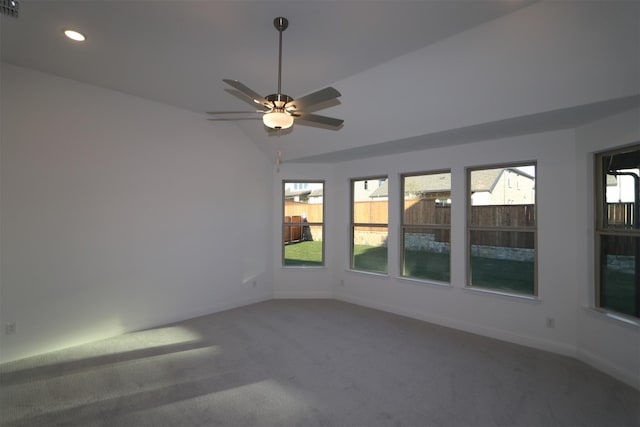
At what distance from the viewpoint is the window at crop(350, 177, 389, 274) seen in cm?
561

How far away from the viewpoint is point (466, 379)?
3111 mm

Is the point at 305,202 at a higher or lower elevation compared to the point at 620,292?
higher

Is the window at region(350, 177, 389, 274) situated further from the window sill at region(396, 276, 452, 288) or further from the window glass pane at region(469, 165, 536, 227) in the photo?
the window glass pane at region(469, 165, 536, 227)

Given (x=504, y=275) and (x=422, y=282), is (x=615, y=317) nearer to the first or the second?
(x=504, y=275)

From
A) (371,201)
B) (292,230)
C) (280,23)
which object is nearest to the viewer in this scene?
(280,23)

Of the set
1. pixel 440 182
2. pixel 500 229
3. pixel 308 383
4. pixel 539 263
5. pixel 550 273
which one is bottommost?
pixel 308 383

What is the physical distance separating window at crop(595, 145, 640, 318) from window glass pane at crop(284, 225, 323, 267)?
4.14 m

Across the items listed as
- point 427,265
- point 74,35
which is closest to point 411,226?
point 427,265

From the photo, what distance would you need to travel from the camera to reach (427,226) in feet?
16.5

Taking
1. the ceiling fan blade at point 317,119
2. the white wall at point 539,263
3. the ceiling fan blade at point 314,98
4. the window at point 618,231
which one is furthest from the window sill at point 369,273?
the ceiling fan blade at point 314,98

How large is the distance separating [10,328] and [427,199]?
215 inches

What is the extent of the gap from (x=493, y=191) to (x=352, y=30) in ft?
9.51

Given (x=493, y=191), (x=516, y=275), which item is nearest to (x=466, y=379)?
(x=516, y=275)

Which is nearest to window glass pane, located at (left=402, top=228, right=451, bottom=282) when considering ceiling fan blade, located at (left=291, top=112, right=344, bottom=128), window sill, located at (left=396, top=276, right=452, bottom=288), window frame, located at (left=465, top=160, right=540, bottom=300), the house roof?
window sill, located at (left=396, top=276, right=452, bottom=288)
